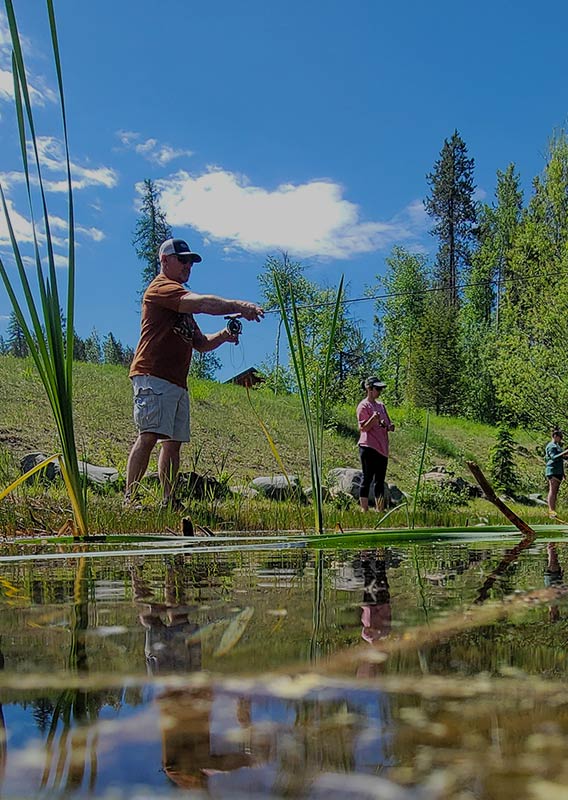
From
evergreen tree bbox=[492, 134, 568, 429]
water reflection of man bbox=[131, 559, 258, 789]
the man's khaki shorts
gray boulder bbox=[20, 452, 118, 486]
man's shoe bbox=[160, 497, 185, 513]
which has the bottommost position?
man's shoe bbox=[160, 497, 185, 513]

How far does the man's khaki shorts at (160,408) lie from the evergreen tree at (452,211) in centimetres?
4226

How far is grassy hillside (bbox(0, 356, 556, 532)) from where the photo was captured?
471 inches

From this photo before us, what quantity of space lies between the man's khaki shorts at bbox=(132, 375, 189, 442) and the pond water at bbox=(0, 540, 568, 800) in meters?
3.11

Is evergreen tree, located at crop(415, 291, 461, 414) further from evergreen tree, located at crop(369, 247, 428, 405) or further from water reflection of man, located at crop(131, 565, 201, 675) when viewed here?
water reflection of man, located at crop(131, 565, 201, 675)

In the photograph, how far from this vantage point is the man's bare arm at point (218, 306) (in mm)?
3590

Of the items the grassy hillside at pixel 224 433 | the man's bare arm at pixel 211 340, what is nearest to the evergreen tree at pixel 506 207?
the grassy hillside at pixel 224 433

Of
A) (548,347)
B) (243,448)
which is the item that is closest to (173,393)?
(243,448)

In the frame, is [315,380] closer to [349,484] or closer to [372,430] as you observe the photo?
[372,430]

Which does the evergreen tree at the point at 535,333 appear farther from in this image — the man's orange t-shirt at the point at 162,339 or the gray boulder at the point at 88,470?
the man's orange t-shirt at the point at 162,339

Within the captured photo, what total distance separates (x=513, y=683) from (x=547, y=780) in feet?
0.53

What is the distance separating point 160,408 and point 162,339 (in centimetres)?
43

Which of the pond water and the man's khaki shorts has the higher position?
the man's khaki shorts

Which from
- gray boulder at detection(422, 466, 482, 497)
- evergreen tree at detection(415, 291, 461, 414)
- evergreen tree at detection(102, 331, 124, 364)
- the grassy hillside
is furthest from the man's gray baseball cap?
evergreen tree at detection(102, 331, 124, 364)

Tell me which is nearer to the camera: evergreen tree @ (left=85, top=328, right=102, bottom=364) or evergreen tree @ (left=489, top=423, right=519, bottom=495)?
evergreen tree @ (left=489, top=423, right=519, bottom=495)
